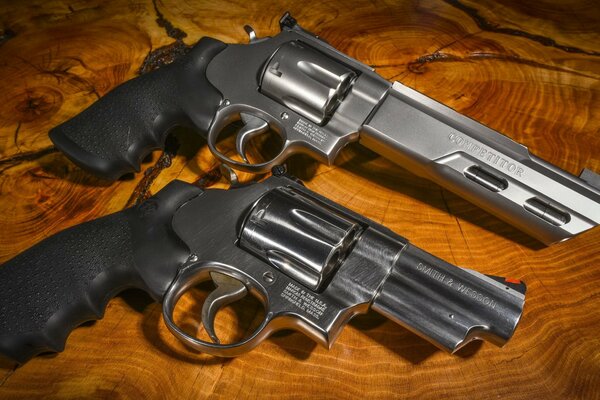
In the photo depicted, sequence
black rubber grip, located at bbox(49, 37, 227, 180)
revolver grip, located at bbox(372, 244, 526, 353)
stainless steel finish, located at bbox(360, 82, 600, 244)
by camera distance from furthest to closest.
Answer: black rubber grip, located at bbox(49, 37, 227, 180) < stainless steel finish, located at bbox(360, 82, 600, 244) < revolver grip, located at bbox(372, 244, 526, 353)

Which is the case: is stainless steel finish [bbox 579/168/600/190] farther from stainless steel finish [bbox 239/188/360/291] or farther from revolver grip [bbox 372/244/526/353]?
stainless steel finish [bbox 239/188/360/291]

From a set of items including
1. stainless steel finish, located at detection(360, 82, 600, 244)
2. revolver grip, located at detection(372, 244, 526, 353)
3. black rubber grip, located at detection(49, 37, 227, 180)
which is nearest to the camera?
revolver grip, located at detection(372, 244, 526, 353)

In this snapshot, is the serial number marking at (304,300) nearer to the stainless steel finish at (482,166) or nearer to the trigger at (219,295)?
the trigger at (219,295)

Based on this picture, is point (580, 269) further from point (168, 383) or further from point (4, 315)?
point (4, 315)

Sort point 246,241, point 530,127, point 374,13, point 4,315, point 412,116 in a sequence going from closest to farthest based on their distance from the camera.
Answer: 1. point 4,315
2. point 246,241
3. point 412,116
4. point 530,127
5. point 374,13

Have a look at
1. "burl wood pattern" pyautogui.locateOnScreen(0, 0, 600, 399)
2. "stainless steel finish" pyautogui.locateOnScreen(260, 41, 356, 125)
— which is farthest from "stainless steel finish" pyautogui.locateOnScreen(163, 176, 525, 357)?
"stainless steel finish" pyautogui.locateOnScreen(260, 41, 356, 125)

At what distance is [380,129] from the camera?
1285 mm

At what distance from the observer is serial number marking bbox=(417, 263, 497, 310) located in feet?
3.31

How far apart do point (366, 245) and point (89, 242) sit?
0.54 meters

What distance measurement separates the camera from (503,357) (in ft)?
3.81

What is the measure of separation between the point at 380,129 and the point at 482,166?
0.24 metres

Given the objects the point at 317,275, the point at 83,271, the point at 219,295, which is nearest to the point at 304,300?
the point at 317,275

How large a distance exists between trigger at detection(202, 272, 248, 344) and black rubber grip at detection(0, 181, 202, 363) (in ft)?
0.29

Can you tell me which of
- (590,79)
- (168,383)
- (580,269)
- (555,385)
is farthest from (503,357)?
(590,79)
